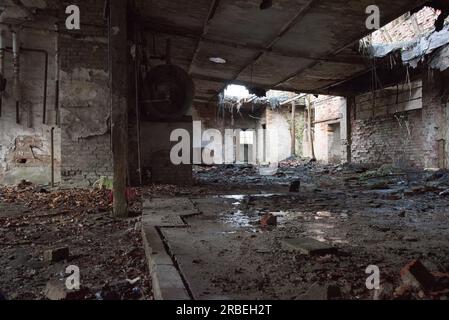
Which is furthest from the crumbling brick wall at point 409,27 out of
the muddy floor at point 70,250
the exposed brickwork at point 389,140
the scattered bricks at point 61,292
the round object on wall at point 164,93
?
the scattered bricks at point 61,292

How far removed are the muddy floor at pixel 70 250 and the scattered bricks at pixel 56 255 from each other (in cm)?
2

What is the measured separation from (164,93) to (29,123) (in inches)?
126

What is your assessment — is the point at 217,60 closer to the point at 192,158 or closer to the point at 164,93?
the point at 164,93

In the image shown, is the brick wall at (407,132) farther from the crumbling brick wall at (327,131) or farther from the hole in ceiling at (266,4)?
the hole in ceiling at (266,4)

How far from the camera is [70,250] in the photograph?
3365 millimetres

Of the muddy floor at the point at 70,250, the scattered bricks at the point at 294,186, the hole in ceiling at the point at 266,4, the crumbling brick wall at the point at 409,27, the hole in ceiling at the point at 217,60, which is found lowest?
the muddy floor at the point at 70,250

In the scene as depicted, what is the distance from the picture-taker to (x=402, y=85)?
11.6 m

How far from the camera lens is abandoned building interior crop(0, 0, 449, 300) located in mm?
2453

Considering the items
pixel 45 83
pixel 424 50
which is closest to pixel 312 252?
pixel 45 83

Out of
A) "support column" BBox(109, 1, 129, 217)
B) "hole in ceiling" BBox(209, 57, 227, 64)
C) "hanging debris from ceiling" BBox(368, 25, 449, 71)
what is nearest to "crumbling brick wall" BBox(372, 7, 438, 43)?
"hanging debris from ceiling" BBox(368, 25, 449, 71)

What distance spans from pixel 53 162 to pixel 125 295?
6.68 m

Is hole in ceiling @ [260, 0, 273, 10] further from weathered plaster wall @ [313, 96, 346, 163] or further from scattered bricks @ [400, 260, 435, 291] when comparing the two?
weathered plaster wall @ [313, 96, 346, 163]

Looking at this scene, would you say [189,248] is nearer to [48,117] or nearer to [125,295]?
[125,295]

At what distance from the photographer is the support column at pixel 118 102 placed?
4.55 metres
